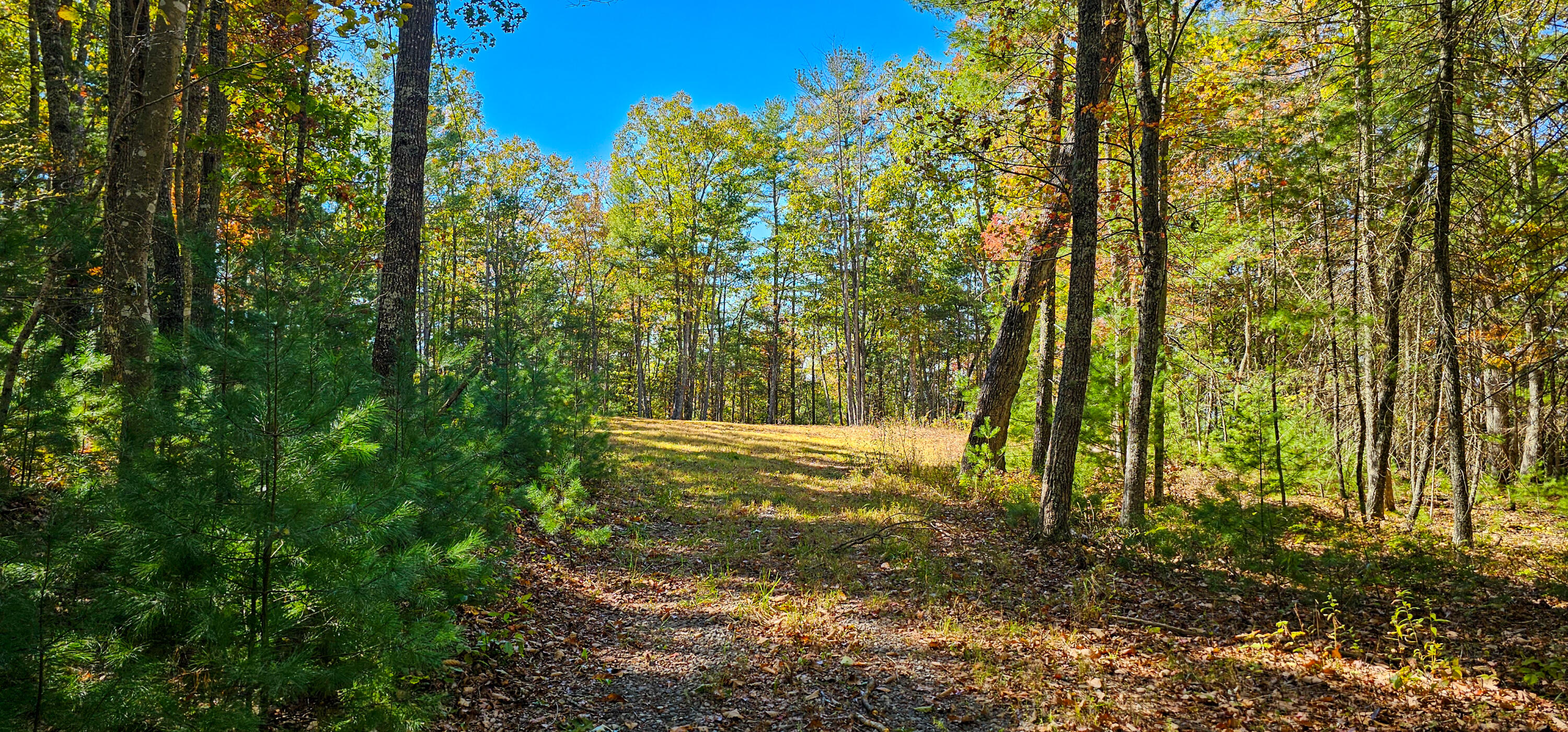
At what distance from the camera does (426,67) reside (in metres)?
6.78

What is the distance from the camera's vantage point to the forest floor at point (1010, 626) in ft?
12.6

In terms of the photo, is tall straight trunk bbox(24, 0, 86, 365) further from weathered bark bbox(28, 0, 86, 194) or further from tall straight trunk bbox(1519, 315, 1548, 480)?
tall straight trunk bbox(1519, 315, 1548, 480)

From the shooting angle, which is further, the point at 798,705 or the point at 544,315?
the point at 544,315

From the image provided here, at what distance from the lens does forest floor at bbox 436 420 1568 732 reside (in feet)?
12.6

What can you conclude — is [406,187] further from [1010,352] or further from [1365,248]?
[1365,248]

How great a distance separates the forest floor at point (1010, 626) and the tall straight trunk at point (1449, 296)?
1.81 feet

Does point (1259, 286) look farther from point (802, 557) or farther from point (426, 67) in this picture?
point (426, 67)

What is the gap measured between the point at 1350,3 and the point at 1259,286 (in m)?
4.41

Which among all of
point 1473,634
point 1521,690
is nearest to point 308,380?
point 1521,690

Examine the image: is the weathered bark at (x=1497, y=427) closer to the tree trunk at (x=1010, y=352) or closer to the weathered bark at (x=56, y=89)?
the tree trunk at (x=1010, y=352)

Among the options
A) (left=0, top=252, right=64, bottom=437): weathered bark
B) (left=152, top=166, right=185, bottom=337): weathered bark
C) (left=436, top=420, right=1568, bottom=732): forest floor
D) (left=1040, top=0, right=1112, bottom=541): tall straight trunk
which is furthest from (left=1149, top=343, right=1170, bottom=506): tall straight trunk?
(left=152, top=166, right=185, bottom=337): weathered bark

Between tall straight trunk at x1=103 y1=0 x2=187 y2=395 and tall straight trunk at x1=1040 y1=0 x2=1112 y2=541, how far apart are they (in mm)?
7515

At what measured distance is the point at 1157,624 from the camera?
4996 mm

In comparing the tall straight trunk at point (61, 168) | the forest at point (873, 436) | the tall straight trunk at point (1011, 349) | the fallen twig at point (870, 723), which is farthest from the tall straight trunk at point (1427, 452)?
the tall straight trunk at point (61, 168)
